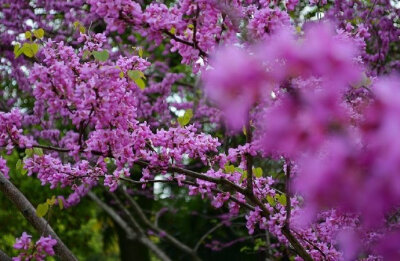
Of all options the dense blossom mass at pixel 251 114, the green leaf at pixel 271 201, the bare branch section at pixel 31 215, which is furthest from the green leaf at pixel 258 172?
the bare branch section at pixel 31 215

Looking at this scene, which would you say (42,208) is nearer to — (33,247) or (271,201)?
(33,247)

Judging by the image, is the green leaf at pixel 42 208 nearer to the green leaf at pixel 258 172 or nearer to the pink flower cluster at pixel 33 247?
the pink flower cluster at pixel 33 247

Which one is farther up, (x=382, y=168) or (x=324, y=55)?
(x=324, y=55)

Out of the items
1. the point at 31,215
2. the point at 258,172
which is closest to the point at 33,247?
the point at 31,215

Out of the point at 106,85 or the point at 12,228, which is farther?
the point at 12,228

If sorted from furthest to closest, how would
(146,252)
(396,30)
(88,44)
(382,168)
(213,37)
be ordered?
(146,252)
(396,30)
(88,44)
(213,37)
(382,168)

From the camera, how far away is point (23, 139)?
9.22 ft

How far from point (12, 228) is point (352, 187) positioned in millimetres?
10237

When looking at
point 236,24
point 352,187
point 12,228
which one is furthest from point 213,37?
point 12,228

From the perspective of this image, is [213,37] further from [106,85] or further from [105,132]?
[105,132]

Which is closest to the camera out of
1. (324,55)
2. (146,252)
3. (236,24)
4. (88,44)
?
(324,55)

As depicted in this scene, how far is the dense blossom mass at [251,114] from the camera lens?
111 centimetres

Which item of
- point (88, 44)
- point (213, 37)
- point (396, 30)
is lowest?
point (88, 44)

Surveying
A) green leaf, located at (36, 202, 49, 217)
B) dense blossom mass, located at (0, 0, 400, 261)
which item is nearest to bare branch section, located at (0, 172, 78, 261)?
dense blossom mass, located at (0, 0, 400, 261)
